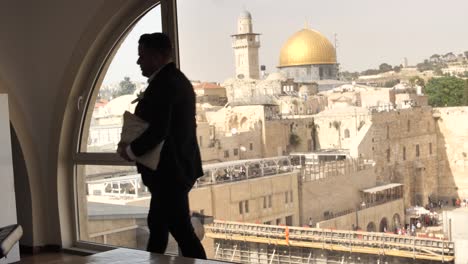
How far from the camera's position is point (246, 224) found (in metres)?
5.11

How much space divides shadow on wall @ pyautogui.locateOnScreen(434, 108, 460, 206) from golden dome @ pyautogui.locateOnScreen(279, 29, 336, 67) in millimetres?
779

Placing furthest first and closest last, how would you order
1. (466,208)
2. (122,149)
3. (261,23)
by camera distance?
(261,23) → (466,208) → (122,149)

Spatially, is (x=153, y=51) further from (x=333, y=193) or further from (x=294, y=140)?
(x=333, y=193)

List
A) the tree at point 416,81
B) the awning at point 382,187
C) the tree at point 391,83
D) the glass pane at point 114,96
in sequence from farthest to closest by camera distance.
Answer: the glass pane at point 114,96, the awning at point 382,187, the tree at point 391,83, the tree at point 416,81

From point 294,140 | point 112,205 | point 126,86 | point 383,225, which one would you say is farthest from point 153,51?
point 112,205

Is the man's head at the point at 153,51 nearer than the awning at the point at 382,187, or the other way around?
the man's head at the point at 153,51

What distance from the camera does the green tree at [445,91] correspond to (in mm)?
3805

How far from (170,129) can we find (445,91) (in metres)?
1.51

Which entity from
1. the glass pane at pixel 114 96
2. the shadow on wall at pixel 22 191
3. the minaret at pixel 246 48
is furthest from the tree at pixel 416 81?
the shadow on wall at pixel 22 191

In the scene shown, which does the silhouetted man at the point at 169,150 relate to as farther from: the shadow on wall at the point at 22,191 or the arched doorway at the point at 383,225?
the shadow on wall at the point at 22,191

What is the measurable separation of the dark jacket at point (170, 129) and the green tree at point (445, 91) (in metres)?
1.35

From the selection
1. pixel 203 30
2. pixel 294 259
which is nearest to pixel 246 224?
pixel 294 259

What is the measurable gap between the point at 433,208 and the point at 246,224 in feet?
4.89

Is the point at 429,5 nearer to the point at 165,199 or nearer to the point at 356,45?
the point at 356,45
